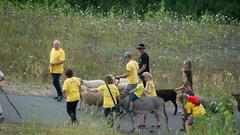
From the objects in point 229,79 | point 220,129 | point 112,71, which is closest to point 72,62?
point 112,71

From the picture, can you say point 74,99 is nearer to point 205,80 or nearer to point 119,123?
point 119,123

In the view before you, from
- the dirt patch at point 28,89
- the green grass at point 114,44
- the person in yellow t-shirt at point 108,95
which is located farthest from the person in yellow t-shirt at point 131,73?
the green grass at point 114,44

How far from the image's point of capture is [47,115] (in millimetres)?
16719

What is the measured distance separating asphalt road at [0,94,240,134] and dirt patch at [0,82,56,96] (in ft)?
2.18

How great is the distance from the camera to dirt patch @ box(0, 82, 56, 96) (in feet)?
65.3

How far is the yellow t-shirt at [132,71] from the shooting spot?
16953mm

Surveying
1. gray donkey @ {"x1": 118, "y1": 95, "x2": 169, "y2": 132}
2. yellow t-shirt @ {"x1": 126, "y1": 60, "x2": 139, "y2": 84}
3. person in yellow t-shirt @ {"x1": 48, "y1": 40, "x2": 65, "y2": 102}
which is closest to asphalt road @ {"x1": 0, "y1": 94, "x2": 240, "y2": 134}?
gray donkey @ {"x1": 118, "y1": 95, "x2": 169, "y2": 132}

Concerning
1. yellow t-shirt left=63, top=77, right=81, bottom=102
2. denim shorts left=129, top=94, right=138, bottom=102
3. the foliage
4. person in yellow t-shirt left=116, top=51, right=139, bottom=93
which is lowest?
denim shorts left=129, top=94, right=138, bottom=102

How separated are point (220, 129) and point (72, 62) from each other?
42.3ft

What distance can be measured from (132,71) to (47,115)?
2.63 metres

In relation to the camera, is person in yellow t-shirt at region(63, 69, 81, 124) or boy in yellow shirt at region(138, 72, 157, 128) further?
boy in yellow shirt at region(138, 72, 157, 128)

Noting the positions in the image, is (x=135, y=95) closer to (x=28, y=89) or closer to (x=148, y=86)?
(x=148, y=86)

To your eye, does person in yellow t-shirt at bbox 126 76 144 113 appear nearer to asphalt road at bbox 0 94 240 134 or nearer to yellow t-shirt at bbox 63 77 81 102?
asphalt road at bbox 0 94 240 134

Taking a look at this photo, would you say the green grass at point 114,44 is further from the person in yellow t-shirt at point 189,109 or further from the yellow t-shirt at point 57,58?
the person in yellow t-shirt at point 189,109
